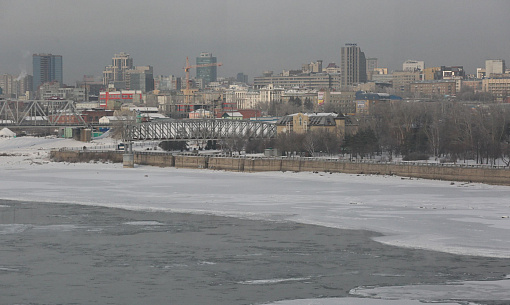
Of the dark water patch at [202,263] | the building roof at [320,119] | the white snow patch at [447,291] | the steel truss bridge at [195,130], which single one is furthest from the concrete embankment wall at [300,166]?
the white snow patch at [447,291]

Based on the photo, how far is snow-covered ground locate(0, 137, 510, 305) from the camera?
90.4 feet

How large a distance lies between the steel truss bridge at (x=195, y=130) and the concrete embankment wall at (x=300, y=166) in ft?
17.8

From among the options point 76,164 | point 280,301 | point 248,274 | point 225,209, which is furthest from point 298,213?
point 76,164

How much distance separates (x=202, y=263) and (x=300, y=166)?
34.5m

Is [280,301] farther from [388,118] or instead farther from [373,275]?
[388,118]

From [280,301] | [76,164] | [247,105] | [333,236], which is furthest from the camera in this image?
[247,105]

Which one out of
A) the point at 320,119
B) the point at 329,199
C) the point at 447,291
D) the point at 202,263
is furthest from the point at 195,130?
the point at 447,291

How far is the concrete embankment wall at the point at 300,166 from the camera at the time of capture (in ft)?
161

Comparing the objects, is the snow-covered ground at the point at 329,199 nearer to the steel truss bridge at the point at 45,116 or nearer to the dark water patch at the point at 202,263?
the dark water patch at the point at 202,263

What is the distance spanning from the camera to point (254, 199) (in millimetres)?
40531

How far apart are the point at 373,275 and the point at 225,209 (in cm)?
1461

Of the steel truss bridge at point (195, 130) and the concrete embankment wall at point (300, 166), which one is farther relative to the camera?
the steel truss bridge at point (195, 130)

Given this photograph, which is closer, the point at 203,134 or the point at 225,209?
the point at 225,209

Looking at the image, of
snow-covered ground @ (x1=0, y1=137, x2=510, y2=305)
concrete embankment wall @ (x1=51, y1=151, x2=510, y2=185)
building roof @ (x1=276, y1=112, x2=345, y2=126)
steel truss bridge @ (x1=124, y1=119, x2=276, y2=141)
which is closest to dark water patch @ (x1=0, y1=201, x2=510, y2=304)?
snow-covered ground @ (x1=0, y1=137, x2=510, y2=305)
